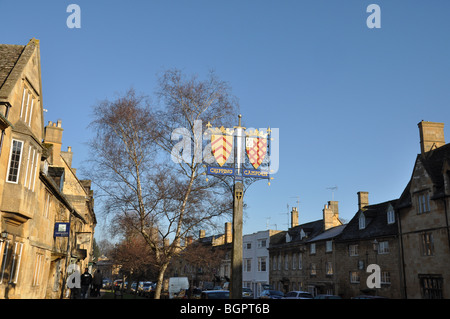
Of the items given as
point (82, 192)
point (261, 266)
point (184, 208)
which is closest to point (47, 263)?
point (184, 208)

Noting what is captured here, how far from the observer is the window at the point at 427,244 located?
30.8m

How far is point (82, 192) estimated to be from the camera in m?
39.2

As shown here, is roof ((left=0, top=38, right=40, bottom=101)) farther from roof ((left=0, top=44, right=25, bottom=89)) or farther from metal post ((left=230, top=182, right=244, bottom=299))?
metal post ((left=230, top=182, right=244, bottom=299))

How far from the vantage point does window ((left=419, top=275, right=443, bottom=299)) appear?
2945 cm

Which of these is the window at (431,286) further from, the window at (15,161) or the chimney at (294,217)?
the chimney at (294,217)

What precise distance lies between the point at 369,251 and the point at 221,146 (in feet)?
92.3

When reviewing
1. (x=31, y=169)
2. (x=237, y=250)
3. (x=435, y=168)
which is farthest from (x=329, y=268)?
(x=31, y=169)

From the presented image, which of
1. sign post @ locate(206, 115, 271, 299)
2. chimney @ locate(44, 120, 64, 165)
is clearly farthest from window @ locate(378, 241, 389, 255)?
chimney @ locate(44, 120, 64, 165)

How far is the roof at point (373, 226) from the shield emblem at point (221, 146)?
25.1m

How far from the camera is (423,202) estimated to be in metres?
32.2

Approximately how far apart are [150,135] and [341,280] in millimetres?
28337

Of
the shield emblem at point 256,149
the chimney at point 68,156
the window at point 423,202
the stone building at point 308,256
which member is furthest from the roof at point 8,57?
the stone building at point 308,256

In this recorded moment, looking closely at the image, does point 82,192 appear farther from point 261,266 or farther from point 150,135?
point 261,266

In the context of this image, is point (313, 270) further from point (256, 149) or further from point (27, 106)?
point (27, 106)
